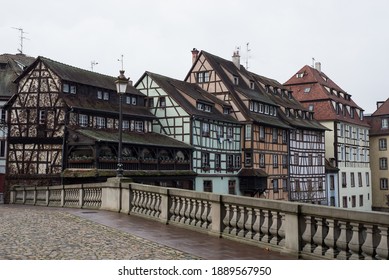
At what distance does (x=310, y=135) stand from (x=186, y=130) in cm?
1776

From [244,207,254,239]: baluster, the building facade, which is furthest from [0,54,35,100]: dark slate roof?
the building facade

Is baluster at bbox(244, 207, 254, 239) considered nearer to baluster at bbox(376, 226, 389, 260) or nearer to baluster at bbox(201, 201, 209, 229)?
baluster at bbox(201, 201, 209, 229)

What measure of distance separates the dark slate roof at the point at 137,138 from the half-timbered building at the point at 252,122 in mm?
7328

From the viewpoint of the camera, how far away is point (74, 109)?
3225cm

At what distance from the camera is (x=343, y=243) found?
7160 millimetres

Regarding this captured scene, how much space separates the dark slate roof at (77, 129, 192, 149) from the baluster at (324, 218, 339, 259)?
2330 cm

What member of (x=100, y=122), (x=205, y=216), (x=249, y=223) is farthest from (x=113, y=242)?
(x=100, y=122)

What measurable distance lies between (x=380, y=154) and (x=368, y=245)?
58.2 metres

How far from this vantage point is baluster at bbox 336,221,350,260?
23.4 ft

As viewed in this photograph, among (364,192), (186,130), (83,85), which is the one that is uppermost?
(83,85)

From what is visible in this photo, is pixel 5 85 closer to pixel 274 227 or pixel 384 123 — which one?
pixel 274 227

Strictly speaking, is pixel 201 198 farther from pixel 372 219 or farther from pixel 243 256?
pixel 372 219

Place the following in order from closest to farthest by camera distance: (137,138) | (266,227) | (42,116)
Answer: (266,227) → (42,116) → (137,138)

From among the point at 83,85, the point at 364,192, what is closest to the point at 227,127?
the point at 83,85
